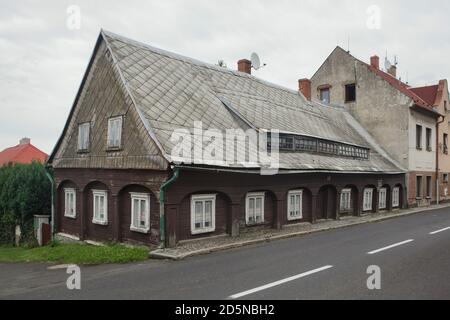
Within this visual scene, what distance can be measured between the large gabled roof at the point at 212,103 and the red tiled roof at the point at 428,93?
8863mm

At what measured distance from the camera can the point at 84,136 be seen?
16703mm

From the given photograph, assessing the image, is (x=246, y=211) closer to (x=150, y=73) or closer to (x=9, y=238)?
(x=150, y=73)

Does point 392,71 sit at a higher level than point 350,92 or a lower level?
higher

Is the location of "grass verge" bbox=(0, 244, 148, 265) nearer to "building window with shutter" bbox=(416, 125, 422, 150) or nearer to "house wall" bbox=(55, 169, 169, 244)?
"house wall" bbox=(55, 169, 169, 244)

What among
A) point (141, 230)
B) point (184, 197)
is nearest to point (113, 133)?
point (141, 230)

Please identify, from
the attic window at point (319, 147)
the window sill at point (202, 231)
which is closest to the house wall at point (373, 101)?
the attic window at point (319, 147)

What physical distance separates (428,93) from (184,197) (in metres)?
26.3

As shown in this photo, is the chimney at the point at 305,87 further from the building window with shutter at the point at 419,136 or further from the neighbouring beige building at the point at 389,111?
the building window with shutter at the point at 419,136

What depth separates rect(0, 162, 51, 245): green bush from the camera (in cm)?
2067

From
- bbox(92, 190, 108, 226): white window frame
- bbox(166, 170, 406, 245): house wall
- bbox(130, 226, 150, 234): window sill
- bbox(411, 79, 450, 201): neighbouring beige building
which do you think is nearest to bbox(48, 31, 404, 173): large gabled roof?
bbox(166, 170, 406, 245): house wall

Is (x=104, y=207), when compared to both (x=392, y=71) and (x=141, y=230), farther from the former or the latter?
(x=392, y=71)

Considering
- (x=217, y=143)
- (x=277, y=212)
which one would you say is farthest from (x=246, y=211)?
(x=217, y=143)

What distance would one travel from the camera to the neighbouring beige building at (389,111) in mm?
25922
